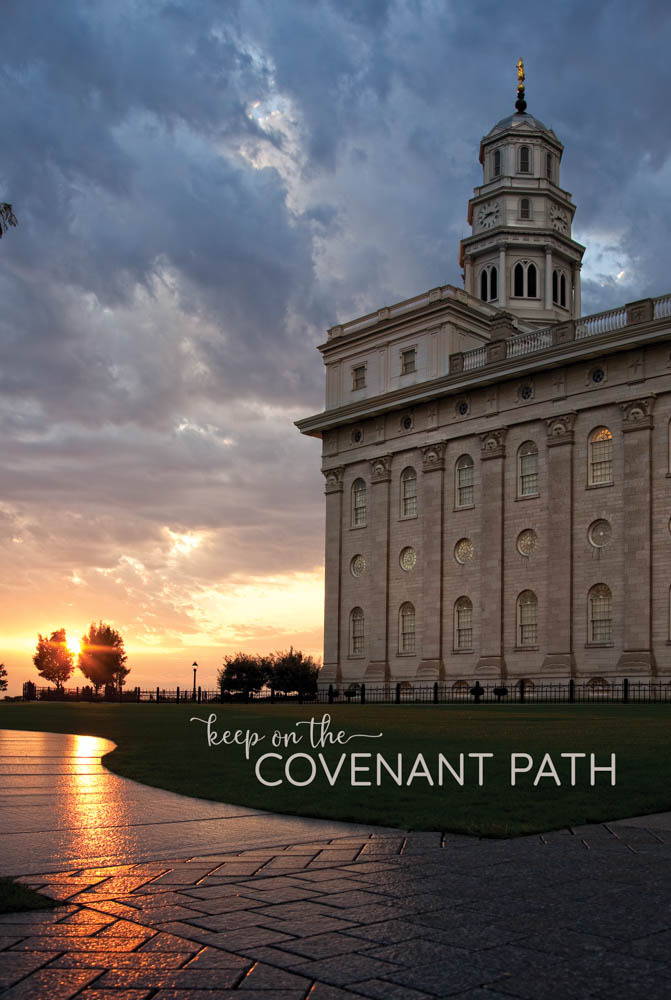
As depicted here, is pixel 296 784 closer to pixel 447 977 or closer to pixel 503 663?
pixel 447 977

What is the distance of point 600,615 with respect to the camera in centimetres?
4888

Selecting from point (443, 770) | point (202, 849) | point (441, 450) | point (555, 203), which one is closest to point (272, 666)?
point (441, 450)

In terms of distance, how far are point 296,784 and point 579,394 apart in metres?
43.5

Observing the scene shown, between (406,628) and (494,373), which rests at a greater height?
(494,373)

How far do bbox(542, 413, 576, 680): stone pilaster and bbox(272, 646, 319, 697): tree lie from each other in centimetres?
2090

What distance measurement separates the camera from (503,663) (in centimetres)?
5234

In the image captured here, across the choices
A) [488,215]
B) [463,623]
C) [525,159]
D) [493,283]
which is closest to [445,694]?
[463,623]

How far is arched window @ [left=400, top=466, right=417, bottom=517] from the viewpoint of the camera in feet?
197

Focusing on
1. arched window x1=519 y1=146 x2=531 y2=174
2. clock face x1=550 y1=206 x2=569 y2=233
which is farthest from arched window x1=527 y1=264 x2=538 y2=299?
arched window x1=519 y1=146 x2=531 y2=174

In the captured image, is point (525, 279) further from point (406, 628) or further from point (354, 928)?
point (354, 928)

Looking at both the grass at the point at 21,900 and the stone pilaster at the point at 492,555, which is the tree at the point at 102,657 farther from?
the grass at the point at 21,900

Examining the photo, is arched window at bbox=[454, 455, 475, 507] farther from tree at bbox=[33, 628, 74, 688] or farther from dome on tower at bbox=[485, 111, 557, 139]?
tree at bbox=[33, 628, 74, 688]

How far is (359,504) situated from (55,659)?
62.8 m

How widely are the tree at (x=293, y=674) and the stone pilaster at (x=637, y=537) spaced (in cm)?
2514
